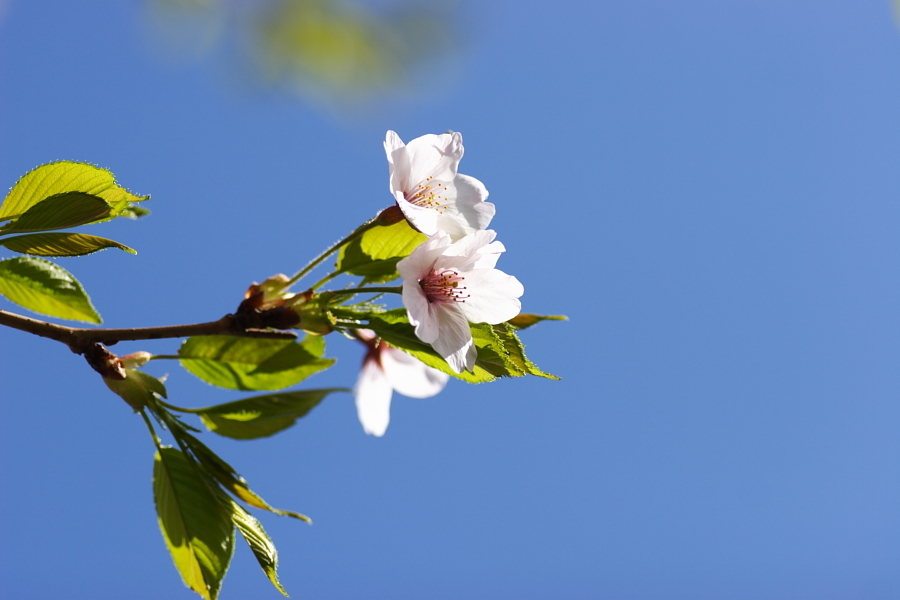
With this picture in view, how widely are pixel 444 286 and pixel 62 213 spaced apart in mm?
460

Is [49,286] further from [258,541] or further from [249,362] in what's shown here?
[258,541]

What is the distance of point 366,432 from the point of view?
1.17 meters

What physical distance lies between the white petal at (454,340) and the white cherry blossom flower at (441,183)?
152 mm

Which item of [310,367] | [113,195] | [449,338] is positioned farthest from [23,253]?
[449,338]

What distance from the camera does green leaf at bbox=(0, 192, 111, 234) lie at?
766mm

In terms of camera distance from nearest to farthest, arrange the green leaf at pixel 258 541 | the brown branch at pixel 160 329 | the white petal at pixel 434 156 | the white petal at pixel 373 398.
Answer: the brown branch at pixel 160 329 → the green leaf at pixel 258 541 → the white petal at pixel 434 156 → the white petal at pixel 373 398

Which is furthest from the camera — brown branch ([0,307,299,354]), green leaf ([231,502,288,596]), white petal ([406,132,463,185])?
white petal ([406,132,463,185])

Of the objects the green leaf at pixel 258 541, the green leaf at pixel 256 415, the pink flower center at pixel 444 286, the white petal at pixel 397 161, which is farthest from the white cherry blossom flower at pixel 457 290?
the green leaf at pixel 258 541

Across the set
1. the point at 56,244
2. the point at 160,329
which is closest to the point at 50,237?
the point at 56,244

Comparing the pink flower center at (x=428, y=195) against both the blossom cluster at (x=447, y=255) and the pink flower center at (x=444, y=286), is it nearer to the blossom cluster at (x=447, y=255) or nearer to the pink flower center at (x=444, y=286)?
the blossom cluster at (x=447, y=255)

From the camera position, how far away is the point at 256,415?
0.96 metres

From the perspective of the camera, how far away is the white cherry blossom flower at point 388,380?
1.20 m

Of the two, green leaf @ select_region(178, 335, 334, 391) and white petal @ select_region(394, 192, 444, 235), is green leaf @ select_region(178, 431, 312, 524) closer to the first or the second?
green leaf @ select_region(178, 335, 334, 391)

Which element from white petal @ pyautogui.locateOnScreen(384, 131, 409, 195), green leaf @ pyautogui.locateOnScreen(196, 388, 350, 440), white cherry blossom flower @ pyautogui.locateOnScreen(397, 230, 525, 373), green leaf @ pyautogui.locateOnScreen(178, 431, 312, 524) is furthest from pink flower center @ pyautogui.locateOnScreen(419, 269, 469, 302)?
green leaf @ pyautogui.locateOnScreen(178, 431, 312, 524)
